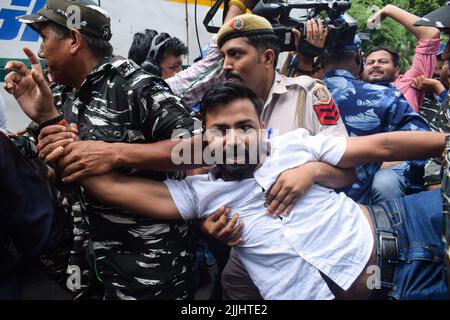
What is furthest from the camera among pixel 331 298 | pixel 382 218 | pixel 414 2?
pixel 414 2

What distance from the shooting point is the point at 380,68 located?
3588 millimetres

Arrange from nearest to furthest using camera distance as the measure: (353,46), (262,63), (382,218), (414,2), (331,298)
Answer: (331,298) → (382,218) → (262,63) → (353,46) → (414,2)

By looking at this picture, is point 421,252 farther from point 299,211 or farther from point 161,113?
point 161,113

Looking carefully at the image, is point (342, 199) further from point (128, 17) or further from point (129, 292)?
point (128, 17)

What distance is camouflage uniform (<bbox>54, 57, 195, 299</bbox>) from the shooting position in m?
1.48

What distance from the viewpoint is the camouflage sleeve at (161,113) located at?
1.46 m

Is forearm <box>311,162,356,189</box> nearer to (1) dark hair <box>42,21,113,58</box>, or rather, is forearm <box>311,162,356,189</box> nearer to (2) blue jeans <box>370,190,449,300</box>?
(2) blue jeans <box>370,190,449,300</box>

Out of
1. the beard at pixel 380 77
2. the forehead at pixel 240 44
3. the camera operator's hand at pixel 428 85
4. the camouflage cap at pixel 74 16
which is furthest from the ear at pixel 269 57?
the beard at pixel 380 77

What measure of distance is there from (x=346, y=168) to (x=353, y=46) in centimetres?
124

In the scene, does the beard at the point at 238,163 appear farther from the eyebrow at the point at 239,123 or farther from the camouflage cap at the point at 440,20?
the camouflage cap at the point at 440,20

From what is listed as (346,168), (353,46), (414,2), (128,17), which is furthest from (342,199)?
(414,2)

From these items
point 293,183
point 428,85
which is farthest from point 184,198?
point 428,85

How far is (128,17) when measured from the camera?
146 inches

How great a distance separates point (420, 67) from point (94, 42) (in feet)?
8.40
